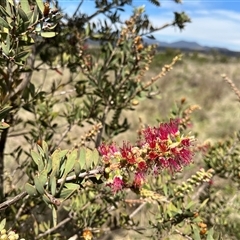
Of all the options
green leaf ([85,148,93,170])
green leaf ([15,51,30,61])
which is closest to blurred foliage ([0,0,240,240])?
green leaf ([15,51,30,61])

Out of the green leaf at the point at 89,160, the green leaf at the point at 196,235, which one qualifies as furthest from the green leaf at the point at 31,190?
the green leaf at the point at 196,235

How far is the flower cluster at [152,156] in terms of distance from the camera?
2.37 feet

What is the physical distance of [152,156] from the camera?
0.72 meters

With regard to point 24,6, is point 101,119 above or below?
below

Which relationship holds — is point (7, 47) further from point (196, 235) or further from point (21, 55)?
point (196, 235)

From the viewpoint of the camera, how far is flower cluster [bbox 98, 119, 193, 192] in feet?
2.37

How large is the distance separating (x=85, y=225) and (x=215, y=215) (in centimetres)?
68

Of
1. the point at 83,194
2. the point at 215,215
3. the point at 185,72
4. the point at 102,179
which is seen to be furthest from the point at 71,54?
the point at 185,72

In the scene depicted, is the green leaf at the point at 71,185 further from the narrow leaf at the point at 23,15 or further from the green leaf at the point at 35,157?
the narrow leaf at the point at 23,15

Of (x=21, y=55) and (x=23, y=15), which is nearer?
(x=23, y=15)

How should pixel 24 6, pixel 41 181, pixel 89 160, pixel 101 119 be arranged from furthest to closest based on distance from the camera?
1. pixel 101 119
2. pixel 24 6
3. pixel 89 160
4. pixel 41 181

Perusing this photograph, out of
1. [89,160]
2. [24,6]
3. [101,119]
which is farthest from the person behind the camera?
[101,119]

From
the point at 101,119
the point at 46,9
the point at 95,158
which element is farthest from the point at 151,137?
the point at 101,119

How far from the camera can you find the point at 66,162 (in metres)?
0.76
